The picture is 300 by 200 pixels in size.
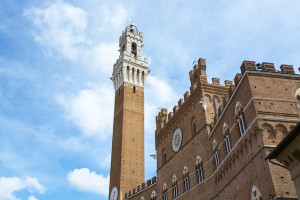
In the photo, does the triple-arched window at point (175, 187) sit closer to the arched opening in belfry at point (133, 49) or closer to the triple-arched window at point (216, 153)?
the triple-arched window at point (216, 153)

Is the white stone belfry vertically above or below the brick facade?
above

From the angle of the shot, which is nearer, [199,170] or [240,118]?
[240,118]

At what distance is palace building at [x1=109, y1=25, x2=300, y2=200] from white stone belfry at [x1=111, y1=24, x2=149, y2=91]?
9747mm

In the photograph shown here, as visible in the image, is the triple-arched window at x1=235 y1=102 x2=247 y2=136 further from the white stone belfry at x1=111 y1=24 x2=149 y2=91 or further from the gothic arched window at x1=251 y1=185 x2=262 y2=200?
the white stone belfry at x1=111 y1=24 x2=149 y2=91

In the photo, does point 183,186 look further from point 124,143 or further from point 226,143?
point 124,143

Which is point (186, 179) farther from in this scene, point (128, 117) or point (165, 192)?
point (128, 117)

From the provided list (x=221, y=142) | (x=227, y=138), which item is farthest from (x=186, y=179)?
(x=227, y=138)

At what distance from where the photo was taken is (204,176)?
1866 centimetres

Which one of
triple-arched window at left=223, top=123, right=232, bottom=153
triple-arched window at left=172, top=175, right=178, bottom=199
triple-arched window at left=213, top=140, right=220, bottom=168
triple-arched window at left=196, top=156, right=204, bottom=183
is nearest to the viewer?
triple-arched window at left=223, top=123, right=232, bottom=153

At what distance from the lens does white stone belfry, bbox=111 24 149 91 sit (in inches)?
1721

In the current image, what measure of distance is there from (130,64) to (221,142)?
29591 millimetres

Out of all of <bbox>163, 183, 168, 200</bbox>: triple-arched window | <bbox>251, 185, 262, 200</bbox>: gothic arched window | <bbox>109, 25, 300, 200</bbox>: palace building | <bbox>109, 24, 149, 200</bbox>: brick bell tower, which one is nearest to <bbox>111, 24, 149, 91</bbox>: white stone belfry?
<bbox>109, 24, 149, 200</bbox>: brick bell tower

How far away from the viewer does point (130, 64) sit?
1748 inches

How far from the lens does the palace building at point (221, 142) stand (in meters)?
12.1
